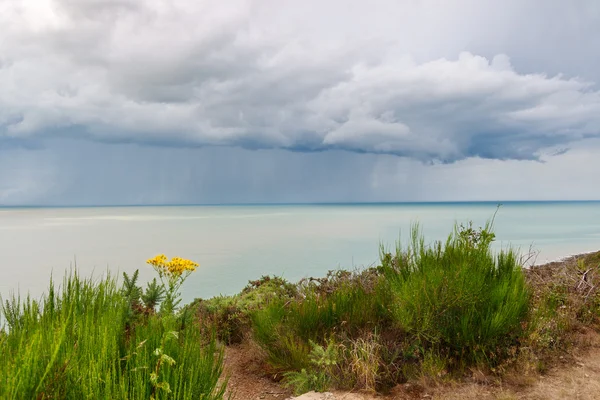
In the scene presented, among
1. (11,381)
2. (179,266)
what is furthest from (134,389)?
(179,266)

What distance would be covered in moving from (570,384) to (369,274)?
370cm

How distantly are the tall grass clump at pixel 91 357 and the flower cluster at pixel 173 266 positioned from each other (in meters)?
1.27

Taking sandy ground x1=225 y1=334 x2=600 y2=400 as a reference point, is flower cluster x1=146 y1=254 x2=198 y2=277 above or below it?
above

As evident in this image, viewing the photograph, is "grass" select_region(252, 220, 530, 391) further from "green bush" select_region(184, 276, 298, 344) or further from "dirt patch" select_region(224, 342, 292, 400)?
"green bush" select_region(184, 276, 298, 344)

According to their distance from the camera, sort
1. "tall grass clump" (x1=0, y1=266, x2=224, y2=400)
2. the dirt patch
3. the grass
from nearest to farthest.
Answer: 1. "tall grass clump" (x1=0, y1=266, x2=224, y2=400)
2. the grass
3. the dirt patch

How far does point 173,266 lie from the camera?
531cm

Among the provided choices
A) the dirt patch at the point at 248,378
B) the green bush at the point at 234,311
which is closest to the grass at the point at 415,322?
the dirt patch at the point at 248,378

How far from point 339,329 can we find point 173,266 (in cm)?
263

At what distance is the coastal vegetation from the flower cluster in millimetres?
15

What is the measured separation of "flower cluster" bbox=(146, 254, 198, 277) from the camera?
5309mm

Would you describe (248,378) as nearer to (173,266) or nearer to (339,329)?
(339,329)

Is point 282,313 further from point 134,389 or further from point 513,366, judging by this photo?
point 134,389

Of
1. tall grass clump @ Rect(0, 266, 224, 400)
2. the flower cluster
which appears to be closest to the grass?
the flower cluster

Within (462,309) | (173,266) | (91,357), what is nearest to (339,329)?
(462,309)
